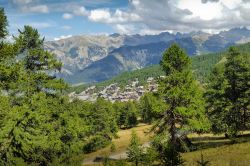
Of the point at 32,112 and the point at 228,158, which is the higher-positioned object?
the point at 32,112

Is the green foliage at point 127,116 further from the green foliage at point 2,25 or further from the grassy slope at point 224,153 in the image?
the green foliage at point 2,25

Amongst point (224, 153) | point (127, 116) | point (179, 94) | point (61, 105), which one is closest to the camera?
point (179, 94)

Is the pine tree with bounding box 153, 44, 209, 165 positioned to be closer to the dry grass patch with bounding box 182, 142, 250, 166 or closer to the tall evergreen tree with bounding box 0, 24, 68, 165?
the dry grass patch with bounding box 182, 142, 250, 166

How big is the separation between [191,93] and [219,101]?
1322cm

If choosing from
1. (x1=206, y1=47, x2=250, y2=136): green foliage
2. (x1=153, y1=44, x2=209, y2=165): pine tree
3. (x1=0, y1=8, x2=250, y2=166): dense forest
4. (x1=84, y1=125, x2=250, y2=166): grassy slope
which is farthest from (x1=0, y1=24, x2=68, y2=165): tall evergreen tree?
(x1=206, y1=47, x2=250, y2=136): green foliage

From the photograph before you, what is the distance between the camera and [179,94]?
35188 millimetres

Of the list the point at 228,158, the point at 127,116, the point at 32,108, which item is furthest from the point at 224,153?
the point at 127,116

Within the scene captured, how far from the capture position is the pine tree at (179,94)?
3547 centimetres

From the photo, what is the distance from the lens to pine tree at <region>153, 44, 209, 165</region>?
35.5 m

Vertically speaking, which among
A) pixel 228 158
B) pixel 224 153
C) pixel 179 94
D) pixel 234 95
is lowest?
pixel 224 153

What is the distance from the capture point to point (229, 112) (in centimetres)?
4578

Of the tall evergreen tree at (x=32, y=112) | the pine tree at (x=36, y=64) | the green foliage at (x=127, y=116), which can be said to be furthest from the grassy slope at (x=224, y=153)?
the green foliage at (x=127, y=116)

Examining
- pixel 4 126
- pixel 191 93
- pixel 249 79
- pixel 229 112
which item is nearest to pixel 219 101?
pixel 229 112

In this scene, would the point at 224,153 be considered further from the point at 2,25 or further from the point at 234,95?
the point at 2,25
